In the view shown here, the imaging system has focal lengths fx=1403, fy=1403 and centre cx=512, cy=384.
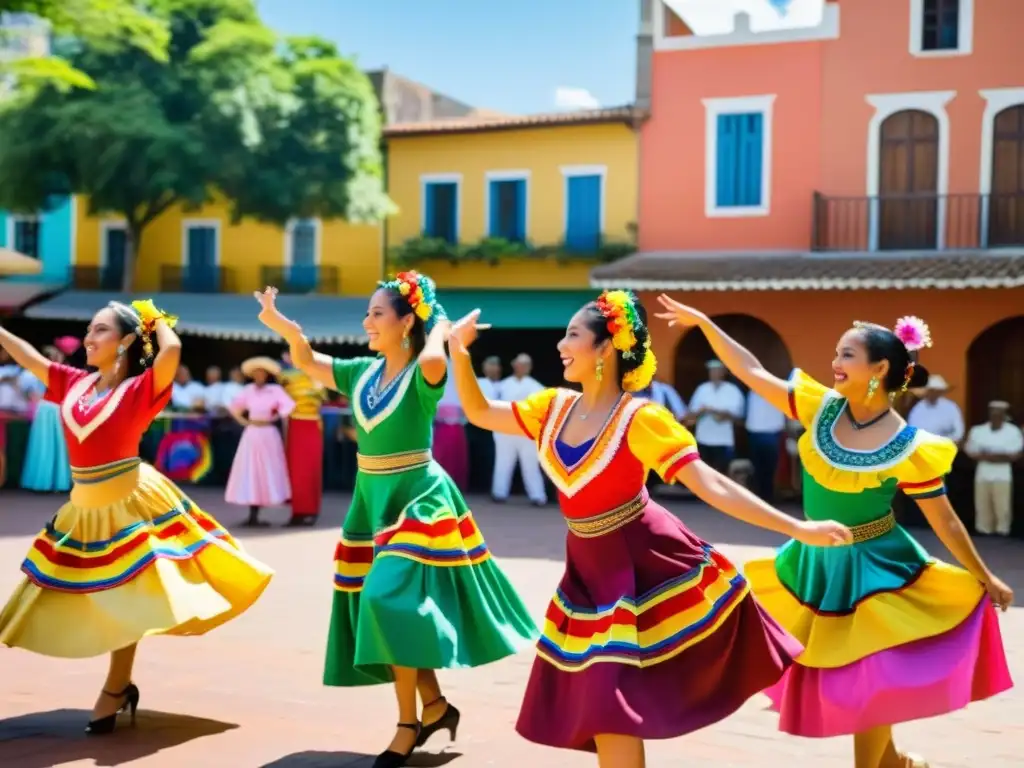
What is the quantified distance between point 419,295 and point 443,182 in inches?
813

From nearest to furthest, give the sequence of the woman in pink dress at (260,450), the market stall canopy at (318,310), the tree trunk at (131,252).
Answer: the woman in pink dress at (260,450), the market stall canopy at (318,310), the tree trunk at (131,252)

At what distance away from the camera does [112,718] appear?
20.1 feet

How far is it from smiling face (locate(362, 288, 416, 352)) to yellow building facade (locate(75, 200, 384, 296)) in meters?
22.0

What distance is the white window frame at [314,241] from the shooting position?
29.0 meters

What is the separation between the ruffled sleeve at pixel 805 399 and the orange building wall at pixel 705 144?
16.3 metres

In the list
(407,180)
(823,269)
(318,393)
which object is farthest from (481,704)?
(407,180)

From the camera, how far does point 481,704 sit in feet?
22.4

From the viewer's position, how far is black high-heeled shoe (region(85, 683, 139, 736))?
A: 240 inches

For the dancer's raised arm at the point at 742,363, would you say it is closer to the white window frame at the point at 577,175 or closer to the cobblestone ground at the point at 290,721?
the cobblestone ground at the point at 290,721

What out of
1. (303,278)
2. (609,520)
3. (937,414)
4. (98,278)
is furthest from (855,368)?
(98,278)

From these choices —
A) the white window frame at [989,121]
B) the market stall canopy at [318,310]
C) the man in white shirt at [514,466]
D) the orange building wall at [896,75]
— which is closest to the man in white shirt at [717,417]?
the man in white shirt at [514,466]

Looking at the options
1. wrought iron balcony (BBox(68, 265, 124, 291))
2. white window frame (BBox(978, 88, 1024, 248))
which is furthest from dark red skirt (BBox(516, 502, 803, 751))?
wrought iron balcony (BBox(68, 265, 124, 291))

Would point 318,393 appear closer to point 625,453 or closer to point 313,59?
point 625,453

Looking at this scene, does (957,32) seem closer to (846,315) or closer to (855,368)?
(846,315)
